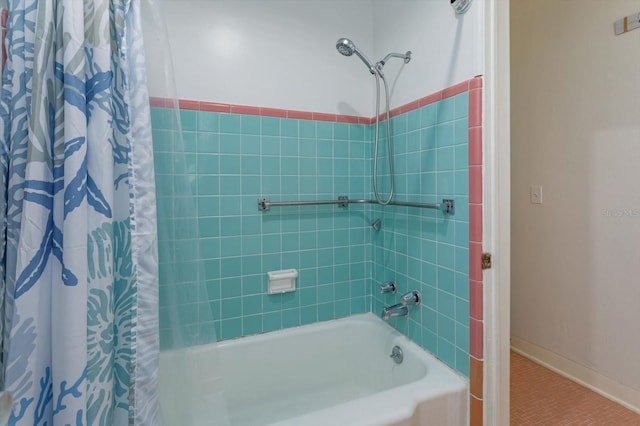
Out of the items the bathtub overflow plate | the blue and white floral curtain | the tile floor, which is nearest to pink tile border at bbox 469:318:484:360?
the bathtub overflow plate

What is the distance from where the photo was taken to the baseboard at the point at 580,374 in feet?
5.32

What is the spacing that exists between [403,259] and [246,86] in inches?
47.6

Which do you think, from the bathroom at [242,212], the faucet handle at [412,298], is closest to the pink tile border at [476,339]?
the bathroom at [242,212]

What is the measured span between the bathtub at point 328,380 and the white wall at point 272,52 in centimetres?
123

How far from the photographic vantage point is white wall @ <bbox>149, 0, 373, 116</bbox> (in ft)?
4.77

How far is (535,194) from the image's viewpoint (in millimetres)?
2076

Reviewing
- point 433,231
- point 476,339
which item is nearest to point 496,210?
point 433,231

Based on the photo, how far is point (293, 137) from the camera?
5.40ft

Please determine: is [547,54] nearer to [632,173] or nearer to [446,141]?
[632,173]

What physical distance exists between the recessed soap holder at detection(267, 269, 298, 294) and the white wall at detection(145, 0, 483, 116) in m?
0.90

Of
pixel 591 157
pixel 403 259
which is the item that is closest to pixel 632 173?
pixel 591 157

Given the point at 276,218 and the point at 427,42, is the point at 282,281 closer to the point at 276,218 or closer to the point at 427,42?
the point at 276,218

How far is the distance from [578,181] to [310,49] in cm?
178

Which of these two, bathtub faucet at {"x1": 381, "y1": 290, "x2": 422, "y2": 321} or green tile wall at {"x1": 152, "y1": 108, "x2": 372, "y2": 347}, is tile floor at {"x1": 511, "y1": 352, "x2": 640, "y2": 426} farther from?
green tile wall at {"x1": 152, "y1": 108, "x2": 372, "y2": 347}
